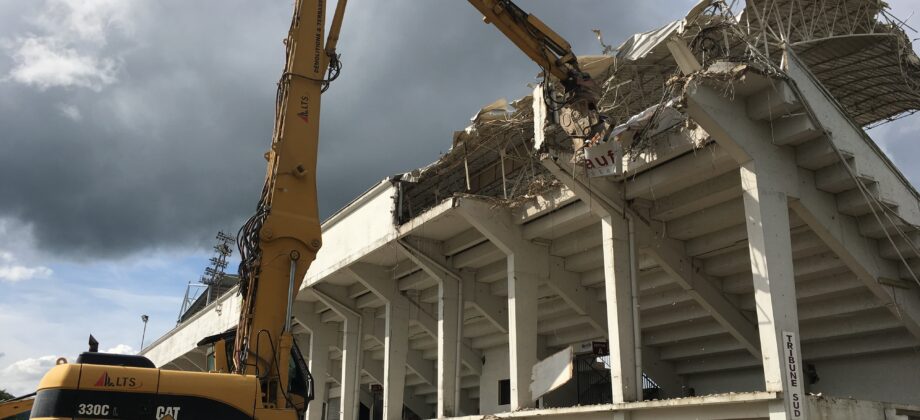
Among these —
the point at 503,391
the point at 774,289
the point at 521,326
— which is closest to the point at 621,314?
the point at 521,326

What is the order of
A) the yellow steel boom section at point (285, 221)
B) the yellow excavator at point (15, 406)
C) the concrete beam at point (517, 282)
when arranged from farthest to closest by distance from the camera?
the concrete beam at point (517, 282) → the yellow excavator at point (15, 406) → the yellow steel boom section at point (285, 221)

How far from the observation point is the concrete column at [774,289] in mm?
13062

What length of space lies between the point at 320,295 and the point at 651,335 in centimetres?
1342

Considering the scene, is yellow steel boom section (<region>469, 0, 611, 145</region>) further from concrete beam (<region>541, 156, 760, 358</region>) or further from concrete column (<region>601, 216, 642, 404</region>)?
concrete column (<region>601, 216, 642, 404</region>)

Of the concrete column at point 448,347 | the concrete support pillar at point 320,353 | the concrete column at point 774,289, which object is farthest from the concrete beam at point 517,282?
the concrete support pillar at point 320,353

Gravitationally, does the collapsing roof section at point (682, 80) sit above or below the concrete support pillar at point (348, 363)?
above

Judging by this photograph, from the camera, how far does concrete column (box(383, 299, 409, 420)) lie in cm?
2562

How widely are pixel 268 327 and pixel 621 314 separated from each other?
867 centimetres

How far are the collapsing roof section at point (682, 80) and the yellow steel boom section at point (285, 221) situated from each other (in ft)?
21.0

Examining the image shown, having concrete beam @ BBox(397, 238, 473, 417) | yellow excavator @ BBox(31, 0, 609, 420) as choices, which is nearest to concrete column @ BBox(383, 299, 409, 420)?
concrete beam @ BBox(397, 238, 473, 417)

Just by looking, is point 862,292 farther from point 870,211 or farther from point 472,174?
point 472,174

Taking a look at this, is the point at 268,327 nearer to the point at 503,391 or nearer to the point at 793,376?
the point at 793,376

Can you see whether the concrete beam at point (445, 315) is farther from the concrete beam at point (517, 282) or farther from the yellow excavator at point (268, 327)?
the yellow excavator at point (268, 327)

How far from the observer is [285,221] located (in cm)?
1261
